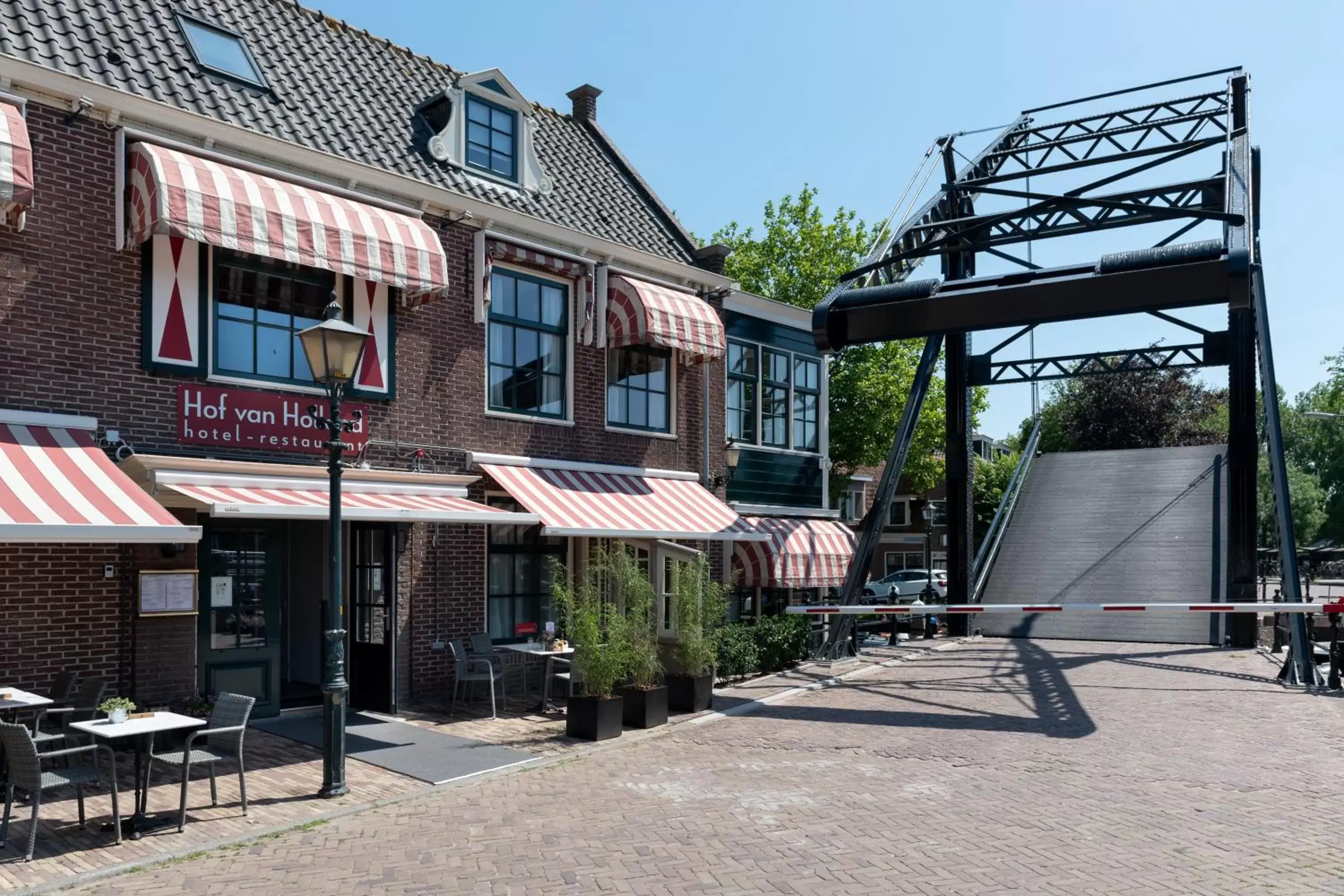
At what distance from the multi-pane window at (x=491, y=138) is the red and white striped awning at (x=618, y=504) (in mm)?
4308

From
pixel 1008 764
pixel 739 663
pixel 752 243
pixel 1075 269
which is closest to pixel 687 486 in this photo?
pixel 739 663

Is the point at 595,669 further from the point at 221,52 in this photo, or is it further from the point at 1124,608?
the point at 221,52

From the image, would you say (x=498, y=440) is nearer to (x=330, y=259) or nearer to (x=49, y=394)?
(x=330, y=259)

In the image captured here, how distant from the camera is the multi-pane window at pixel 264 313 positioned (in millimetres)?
11195

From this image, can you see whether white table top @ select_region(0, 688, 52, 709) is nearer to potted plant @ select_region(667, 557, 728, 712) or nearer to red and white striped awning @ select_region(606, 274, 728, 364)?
potted plant @ select_region(667, 557, 728, 712)

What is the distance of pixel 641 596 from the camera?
450 inches

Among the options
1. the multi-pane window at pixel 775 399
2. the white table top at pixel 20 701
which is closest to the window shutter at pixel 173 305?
the white table top at pixel 20 701

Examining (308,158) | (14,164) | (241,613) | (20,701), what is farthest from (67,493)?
(308,158)

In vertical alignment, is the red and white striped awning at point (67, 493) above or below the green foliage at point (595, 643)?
above

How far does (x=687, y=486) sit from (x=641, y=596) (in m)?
5.21

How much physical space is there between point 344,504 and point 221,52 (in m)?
5.96

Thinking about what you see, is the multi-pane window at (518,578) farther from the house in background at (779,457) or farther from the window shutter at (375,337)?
the house in background at (779,457)

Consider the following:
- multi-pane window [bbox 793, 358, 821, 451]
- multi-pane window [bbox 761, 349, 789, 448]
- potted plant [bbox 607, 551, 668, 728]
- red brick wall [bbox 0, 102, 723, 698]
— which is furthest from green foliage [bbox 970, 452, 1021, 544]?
red brick wall [bbox 0, 102, 723, 698]

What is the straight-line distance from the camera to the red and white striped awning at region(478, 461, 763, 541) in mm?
12906
